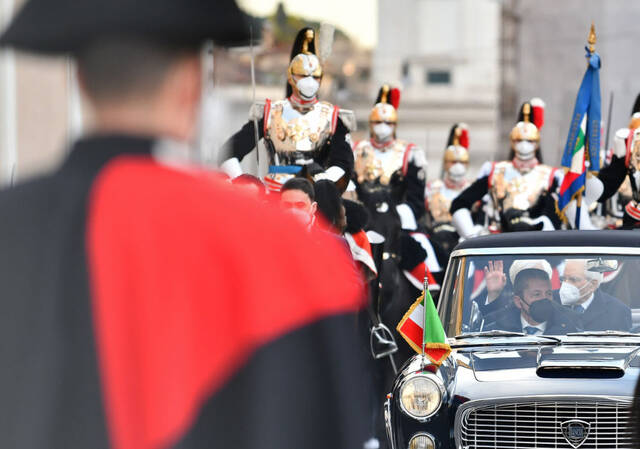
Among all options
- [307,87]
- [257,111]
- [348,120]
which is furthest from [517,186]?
[257,111]

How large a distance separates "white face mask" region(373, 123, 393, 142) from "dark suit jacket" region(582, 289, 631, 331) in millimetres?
6014

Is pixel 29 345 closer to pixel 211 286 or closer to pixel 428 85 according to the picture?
pixel 211 286

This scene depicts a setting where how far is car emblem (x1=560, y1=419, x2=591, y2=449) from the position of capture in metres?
6.43

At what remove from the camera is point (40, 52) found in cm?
199

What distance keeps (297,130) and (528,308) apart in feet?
10.9

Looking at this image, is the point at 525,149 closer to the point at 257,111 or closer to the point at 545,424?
the point at 257,111

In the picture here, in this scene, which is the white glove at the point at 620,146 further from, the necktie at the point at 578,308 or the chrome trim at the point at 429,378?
the chrome trim at the point at 429,378

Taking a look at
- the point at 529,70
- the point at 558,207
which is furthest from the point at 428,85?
the point at 558,207

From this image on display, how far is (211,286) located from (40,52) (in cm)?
39

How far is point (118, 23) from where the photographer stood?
1922 millimetres

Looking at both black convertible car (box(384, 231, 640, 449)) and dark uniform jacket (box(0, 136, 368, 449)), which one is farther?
black convertible car (box(384, 231, 640, 449))

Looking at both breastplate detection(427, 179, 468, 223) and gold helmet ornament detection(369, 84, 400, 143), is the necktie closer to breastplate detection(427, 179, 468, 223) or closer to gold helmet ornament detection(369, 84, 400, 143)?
gold helmet ornament detection(369, 84, 400, 143)

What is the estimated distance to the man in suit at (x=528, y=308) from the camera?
725cm

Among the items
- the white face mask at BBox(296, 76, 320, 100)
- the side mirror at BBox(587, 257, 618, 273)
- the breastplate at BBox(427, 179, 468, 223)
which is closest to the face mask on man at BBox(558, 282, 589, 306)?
the side mirror at BBox(587, 257, 618, 273)
